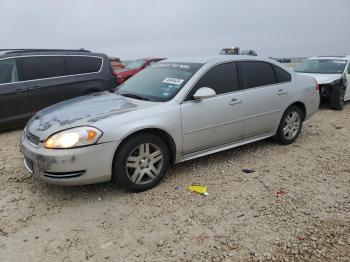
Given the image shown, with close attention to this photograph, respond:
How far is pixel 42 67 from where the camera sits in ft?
22.8

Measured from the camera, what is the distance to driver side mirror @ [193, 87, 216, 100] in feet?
13.8

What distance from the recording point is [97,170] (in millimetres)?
3588

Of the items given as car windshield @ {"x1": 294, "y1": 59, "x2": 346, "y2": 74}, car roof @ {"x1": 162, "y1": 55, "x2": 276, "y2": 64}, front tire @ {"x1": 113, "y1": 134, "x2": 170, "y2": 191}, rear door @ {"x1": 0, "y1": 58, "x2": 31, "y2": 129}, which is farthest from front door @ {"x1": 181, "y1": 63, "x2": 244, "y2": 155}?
car windshield @ {"x1": 294, "y1": 59, "x2": 346, "y2": 74}

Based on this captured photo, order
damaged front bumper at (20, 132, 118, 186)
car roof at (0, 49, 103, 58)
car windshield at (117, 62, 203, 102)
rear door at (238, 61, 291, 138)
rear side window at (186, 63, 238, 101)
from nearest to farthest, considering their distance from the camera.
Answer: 1. damaged front bumper at (20, 132, 118, 186)
2. car windshield at (117, 62, 203, 102)
3. rear side window at (186, 63, 238, 101)
4. rear door at (238, 61, 291, 138)
5. car roof at (0, 49, 103, 58)

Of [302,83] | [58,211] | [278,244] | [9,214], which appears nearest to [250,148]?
[302,83]

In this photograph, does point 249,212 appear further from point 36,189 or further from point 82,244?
point 36,189

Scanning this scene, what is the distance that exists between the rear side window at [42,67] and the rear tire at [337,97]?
6.67 m

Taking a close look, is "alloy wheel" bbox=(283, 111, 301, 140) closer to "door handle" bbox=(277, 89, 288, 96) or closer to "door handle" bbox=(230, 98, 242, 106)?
"door handle" bbox=(277, 89, 288, 96)

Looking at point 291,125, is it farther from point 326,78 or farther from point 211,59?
point 326,78

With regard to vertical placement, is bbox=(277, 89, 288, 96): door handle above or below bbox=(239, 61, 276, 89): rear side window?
below

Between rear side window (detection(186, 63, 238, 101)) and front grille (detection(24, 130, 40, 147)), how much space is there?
197cm

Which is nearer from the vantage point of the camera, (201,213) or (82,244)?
(82,244)

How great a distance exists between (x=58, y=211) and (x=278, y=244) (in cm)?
223

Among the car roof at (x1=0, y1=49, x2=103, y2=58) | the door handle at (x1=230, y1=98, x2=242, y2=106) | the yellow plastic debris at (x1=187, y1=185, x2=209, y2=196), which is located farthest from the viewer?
the car roof at (x1=0, y1=49, x2=103, y2=58)
